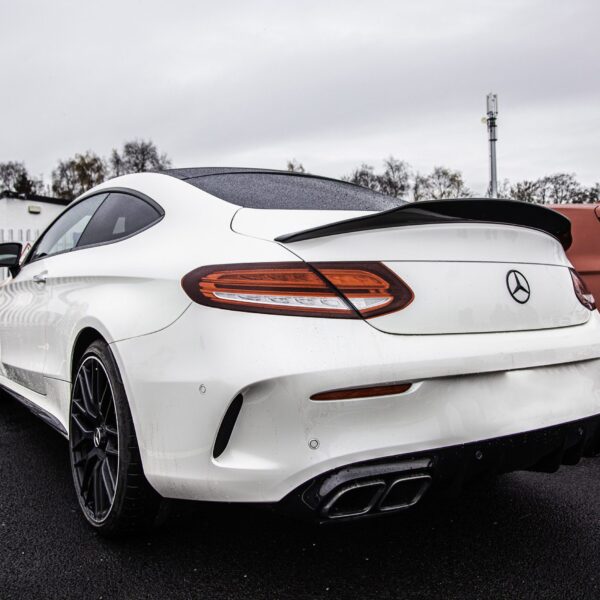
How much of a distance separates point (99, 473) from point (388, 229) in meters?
1.37

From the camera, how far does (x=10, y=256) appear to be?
407 cm

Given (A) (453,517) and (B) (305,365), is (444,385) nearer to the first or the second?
(B) (305,365)

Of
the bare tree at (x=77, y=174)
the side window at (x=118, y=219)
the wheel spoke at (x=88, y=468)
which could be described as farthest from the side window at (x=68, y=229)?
the bare tree at (x=77, y=174)

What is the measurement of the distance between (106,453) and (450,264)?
136 centimetres

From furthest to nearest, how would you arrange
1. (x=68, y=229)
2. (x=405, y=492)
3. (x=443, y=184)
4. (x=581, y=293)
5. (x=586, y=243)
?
1. (x=443, y=184)
2. (x=586, y=243)
3. (x=68, y=229)
4. (x=581, y=293)
5. (x=405, y=492)

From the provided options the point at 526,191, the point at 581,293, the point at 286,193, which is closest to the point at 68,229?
the point at 286,193

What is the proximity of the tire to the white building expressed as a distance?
21.5 meters

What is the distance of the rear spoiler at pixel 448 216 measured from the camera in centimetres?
185

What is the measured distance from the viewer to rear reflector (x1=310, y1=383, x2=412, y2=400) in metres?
1.70

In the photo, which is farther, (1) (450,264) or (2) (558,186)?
(2) (558,186)

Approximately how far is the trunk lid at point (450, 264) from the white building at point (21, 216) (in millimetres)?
22266

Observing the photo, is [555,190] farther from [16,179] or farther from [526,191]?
[16,179]

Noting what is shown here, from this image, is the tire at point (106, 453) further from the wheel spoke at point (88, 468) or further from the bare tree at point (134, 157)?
the bare tree at point (134, 157)

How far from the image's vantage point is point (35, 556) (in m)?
2.22
